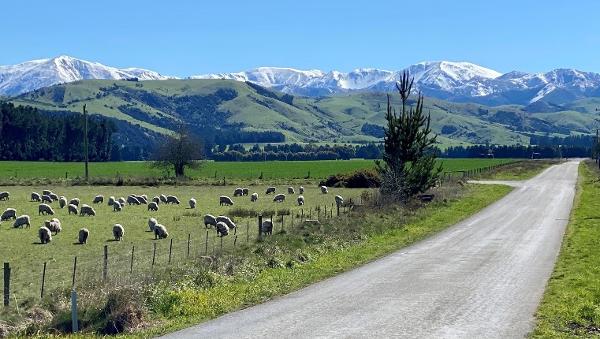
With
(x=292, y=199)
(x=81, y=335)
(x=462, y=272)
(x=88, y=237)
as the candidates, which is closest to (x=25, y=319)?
(x=81, y=335)

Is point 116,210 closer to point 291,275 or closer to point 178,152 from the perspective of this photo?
point 291,275

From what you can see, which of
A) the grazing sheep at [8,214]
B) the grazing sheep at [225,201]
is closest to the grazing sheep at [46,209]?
the grazing sheep at [8,214]

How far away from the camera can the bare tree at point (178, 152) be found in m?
102

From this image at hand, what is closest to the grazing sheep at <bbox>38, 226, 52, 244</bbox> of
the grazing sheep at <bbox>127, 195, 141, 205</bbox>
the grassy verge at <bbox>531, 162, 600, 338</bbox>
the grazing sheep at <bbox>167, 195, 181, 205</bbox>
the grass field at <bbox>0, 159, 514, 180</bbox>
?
the grassy verge at <bbox>531, 162, 600, 338</bbox>

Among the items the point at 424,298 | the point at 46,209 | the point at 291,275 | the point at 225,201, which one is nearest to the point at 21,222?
the point at 46,209

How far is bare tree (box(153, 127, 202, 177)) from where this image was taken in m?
102

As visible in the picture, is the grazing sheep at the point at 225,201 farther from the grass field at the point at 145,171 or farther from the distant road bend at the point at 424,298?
the grass field at the point at 145,171

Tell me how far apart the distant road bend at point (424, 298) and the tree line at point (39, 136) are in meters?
149

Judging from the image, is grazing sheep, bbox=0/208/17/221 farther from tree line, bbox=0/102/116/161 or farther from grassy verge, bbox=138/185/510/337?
tree line, bbox=0/102/116/161

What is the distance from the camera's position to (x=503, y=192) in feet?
238

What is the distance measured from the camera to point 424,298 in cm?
2045

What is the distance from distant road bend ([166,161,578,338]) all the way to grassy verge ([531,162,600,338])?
1.44ft

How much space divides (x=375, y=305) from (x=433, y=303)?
1735mm

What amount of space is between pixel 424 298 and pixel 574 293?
4661mm
